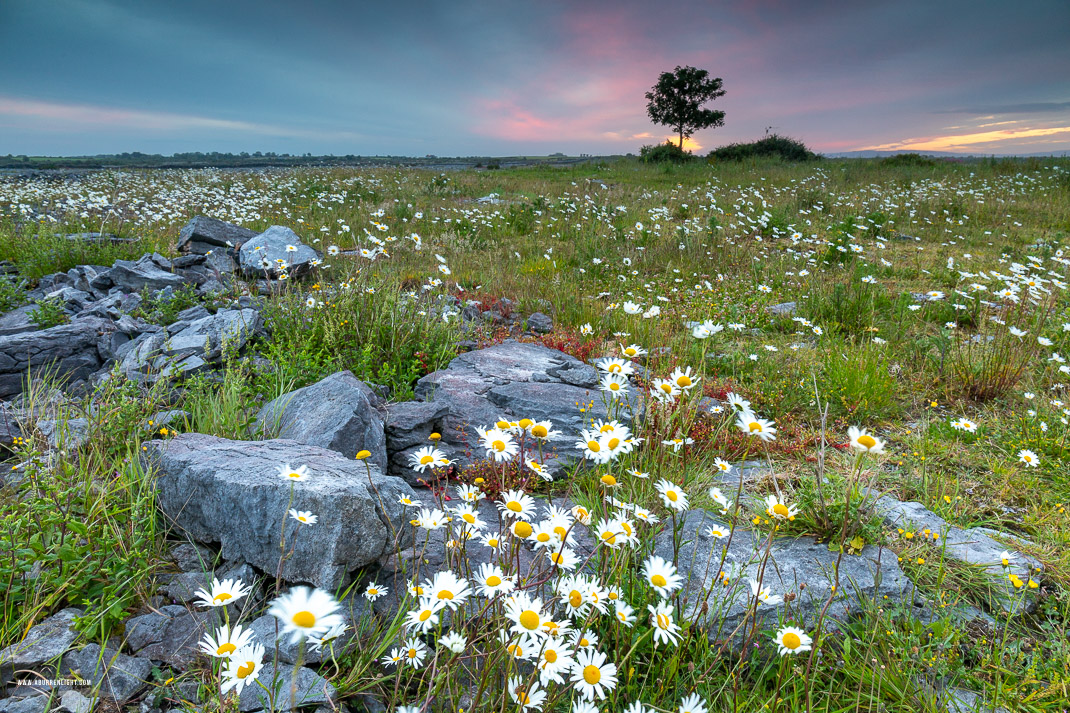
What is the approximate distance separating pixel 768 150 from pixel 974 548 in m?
30.2

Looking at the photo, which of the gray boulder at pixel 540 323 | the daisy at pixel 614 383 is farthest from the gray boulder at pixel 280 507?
the gray boulder at pixel 540 323

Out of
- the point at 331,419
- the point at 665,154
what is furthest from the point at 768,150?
the point at 331,419

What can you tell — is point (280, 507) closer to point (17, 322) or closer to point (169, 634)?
point (169, 634)

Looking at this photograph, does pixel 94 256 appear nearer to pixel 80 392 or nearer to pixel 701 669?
pixel 80 392

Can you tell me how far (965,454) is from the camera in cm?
356

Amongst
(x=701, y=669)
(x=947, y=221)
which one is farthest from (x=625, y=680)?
(x=947, y=221)

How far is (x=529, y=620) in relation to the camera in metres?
1.29

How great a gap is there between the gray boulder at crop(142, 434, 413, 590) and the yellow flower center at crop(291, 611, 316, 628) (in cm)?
95

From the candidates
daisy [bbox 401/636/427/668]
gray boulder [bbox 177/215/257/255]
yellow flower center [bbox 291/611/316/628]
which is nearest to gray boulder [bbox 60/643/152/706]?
daisy [bbox 401/636/427/668]

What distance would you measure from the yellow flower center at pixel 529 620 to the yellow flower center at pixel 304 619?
562mm

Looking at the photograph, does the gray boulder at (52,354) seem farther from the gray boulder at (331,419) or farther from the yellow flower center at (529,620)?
the yellow flower center at (529,620)

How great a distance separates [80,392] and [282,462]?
273 cm

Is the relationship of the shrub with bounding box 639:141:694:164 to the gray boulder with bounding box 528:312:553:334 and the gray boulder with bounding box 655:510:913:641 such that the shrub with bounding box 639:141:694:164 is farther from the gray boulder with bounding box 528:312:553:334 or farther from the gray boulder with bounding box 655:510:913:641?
the gray boulder with bounding box 655:510:913:641

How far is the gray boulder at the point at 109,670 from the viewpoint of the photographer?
1741 mm
